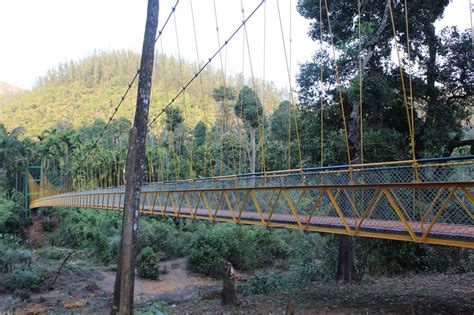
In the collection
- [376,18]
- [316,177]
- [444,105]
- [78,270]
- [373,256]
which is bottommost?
[78,270]

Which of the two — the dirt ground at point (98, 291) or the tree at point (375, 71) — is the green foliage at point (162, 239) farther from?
the tree at point (375, 71)

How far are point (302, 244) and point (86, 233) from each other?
11504 millimetres

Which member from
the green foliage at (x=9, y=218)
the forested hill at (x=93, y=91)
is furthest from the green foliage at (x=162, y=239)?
the forested hill at (x=93, y=91)

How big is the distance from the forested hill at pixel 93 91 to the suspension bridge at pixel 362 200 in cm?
3049

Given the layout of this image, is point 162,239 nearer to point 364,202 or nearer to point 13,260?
point 13,260

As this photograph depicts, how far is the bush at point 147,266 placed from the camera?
15.1m

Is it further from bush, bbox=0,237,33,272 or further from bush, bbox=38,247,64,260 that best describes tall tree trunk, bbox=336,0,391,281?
bush, bbox=38,247,64,260

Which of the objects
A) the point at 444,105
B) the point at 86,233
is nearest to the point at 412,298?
the point at 444,105

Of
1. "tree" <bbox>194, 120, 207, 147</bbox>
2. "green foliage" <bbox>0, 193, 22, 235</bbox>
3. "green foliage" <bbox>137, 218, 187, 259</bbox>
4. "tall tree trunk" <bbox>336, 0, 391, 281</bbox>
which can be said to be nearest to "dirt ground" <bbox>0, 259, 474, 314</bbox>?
"tall tree trunk" <bbox>336, 0, 391, 281</bbox>

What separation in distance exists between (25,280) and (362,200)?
Result: 1098cm

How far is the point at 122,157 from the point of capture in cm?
2459

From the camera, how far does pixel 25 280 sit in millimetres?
12359

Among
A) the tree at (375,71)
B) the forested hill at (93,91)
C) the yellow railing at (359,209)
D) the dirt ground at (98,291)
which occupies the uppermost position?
the forested hill at (93,91)

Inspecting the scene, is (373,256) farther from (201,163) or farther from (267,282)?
(201,163)
